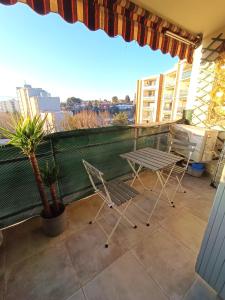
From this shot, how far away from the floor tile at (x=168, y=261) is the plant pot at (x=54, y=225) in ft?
3.13

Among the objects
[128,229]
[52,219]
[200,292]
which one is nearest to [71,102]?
[52,219]

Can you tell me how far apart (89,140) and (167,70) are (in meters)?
28.0

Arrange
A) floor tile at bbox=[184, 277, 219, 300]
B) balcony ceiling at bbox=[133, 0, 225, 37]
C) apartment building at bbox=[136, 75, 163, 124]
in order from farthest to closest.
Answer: apartment building at bbox=[136, 75, 163, 124] → balcony ceiling at bbox=[133, 0, 225, 37] → floor tile at bbox=[184, 277, 219, 300]

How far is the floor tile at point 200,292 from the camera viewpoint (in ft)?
3.95

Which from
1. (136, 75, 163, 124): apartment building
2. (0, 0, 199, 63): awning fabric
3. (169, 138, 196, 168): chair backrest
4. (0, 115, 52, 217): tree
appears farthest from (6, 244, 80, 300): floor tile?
(136, 75, 163, 124): apartment building

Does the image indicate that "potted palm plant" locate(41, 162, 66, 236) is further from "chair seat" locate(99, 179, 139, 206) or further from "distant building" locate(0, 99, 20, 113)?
"distant building" locate(0, 99, 20, 113)

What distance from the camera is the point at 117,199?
1.71m

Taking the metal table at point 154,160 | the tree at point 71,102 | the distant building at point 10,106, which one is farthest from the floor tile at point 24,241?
the tree at point 71,102

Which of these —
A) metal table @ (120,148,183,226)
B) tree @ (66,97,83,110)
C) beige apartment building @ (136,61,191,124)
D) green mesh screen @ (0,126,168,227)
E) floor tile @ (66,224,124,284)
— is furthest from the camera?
beige apartment building @ (136,61,191,124)

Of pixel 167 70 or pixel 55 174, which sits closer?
pixel 55 174

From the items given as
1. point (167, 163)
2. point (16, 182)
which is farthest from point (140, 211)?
point (16, 182)

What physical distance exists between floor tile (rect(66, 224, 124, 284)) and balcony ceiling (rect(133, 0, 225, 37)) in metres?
3.23

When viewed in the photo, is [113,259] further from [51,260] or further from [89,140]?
[89,140]

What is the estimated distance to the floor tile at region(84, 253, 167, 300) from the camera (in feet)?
4.03
